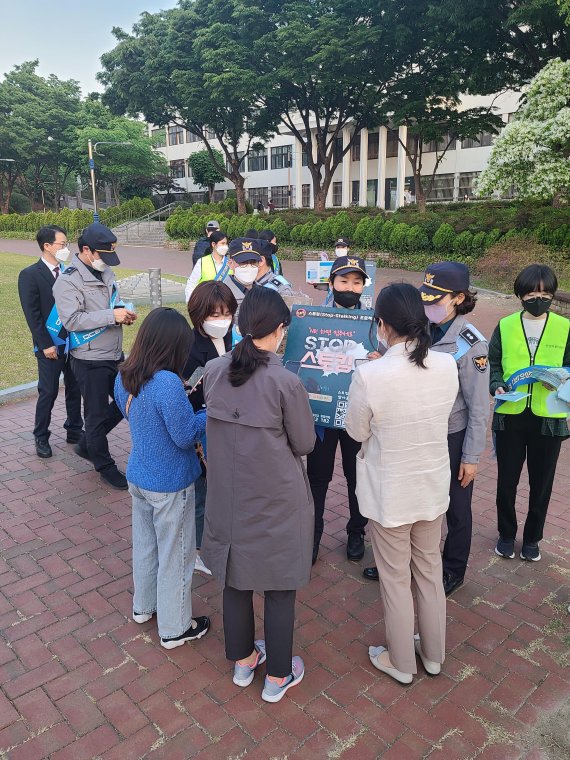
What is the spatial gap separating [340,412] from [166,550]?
Result: 3.85ft

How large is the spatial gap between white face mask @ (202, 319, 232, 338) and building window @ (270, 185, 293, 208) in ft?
165

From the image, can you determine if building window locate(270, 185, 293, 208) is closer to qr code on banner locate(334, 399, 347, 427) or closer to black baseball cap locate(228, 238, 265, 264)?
black baseball cap locate(228, 238, 265, 264)

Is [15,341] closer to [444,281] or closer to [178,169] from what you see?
[444,281]

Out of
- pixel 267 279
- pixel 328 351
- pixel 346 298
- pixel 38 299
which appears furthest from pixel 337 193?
pixel 328 351

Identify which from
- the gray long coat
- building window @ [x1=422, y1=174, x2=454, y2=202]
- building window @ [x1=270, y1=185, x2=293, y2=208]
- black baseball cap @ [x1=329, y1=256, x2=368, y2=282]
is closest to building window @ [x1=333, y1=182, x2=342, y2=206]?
building window @ [x1=270, y1=185, x2=293, y2=208]

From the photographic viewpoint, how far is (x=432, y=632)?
280 centimetres

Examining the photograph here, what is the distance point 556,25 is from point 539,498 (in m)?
17.6

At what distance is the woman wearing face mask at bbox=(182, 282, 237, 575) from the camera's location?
326cm

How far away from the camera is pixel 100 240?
445 centimetres

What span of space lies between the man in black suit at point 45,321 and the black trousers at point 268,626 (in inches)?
128

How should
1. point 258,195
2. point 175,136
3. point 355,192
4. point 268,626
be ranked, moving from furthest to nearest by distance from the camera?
point 175,136 < point 258,195 < point 355,192 < point 268,626

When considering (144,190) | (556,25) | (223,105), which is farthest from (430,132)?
(144,190)

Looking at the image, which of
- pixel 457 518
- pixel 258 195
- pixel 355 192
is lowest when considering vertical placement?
pixel 457 518

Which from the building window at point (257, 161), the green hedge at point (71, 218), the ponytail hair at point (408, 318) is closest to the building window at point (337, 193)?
the building window at point (257, 161)
